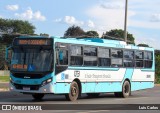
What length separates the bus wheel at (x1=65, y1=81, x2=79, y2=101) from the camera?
21.9 m

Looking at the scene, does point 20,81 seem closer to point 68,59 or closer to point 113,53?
point 68,59

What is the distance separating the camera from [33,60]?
21062 millimetres

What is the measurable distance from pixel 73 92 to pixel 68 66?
1.27m

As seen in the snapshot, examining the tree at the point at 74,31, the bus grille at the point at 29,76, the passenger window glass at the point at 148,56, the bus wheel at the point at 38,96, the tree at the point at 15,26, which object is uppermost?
the tree at the point at 15,26

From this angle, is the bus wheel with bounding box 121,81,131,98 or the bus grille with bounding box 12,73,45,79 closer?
the bus grille with bounding box 12,73,45,79

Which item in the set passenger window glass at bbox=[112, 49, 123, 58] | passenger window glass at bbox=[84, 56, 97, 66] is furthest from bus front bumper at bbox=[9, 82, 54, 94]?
passenger window glass at bbox=[112, 49, 123, 58]

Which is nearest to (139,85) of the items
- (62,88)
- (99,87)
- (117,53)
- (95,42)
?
(117,53)

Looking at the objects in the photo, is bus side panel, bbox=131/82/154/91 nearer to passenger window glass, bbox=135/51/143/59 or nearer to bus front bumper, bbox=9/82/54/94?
passenger window glass, bbox=135/51/143/59

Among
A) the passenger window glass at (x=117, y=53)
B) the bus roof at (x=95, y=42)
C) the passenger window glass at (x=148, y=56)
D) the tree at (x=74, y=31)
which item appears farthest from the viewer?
the tree at (x=74, y=31)

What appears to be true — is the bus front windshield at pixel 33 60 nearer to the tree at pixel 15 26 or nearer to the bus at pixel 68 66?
the bus at pixel 68 66

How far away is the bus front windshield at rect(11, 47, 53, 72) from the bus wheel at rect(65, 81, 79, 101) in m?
1.72

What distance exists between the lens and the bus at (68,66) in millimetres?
20875

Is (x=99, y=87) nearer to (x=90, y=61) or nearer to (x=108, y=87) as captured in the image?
(x=108, y=87)

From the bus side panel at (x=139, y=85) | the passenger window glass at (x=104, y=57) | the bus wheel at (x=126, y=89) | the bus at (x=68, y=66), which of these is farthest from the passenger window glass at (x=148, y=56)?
the passenger window glass at (x=104, y=57)
